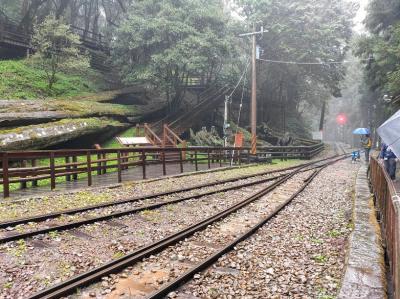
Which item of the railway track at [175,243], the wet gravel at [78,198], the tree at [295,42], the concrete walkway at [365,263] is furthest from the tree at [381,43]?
the concrete walkway at [365,263]

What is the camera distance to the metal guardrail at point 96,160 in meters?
10.4

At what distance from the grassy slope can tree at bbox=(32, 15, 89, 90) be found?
544mm

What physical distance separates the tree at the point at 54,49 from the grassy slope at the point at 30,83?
0.54m

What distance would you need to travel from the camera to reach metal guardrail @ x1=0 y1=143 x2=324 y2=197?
34.1ft

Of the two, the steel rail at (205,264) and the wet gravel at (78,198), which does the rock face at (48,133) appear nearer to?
the wet gravel at (78,198)

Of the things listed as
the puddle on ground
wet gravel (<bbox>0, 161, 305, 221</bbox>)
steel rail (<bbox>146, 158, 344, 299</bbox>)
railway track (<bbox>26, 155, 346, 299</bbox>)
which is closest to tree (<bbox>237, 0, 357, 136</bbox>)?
wet gravel (<bbox>0, 161, 305, 221</bbox>)

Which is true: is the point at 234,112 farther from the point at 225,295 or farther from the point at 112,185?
the point at 225,295


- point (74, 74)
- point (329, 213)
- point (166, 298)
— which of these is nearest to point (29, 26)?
point (74, 74)

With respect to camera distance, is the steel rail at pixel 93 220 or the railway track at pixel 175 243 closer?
the railway track at pixel 175 243

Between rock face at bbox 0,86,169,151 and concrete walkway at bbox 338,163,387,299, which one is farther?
rock face at bbox 0,86,169,151

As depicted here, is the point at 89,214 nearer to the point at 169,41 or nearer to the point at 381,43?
the point at 169,41

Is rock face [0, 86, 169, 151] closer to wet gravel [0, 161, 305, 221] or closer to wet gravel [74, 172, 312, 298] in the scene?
wet gravel [0, 161, 305, 221]

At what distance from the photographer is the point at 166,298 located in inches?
170

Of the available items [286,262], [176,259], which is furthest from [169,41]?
[286,262]
